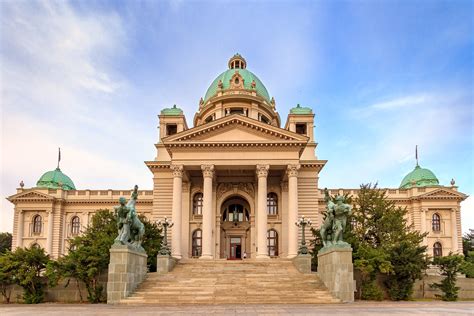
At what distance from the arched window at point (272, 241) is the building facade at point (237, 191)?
0.33 feet

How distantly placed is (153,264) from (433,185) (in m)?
41.3

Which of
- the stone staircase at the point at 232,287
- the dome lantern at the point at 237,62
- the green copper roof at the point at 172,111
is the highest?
the dome lantern at the point at 237,62

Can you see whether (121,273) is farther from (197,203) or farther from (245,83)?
(245,83)

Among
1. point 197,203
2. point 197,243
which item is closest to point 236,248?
point 197,243

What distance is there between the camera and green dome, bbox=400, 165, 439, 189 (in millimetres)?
61344

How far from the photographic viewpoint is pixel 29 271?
90.0 ft

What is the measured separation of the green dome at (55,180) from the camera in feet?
206

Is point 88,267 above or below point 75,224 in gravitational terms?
below

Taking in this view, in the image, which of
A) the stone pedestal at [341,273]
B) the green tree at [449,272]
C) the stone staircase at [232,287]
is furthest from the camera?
the green tree at [449,272]

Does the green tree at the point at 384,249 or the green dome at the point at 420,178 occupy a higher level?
the green dome at the point at 420,178

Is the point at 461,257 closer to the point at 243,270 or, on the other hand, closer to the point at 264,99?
the point at 243,270

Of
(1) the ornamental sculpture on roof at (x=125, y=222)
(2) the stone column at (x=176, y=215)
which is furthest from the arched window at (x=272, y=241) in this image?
(1) the ornamental sculpture on roof at (x=125, y=222)

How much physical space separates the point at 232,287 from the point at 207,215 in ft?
46.3

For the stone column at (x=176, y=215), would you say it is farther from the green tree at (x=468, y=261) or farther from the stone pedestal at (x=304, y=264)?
the green tree at (x=468, y=261)
